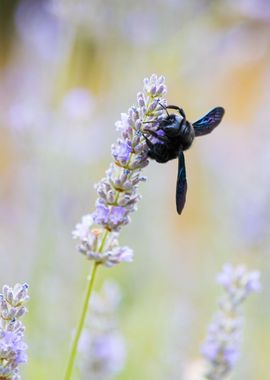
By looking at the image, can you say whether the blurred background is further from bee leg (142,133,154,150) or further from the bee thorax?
bee leg (142,133,154,150)

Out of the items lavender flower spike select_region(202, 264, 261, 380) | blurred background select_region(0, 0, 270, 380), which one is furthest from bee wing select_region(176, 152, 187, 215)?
blurred background select_region(0, 0, 270, 380)

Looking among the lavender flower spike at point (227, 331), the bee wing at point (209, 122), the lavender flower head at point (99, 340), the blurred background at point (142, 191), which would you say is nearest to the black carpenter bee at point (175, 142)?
the bee wing at point (209, 122)

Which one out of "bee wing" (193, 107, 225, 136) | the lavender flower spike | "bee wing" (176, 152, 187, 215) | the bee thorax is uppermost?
"bee wing" (193, 107, 225, 136)

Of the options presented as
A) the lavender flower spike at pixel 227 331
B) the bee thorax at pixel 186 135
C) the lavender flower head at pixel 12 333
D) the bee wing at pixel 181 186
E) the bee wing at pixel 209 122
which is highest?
the bee wing at pixel 209 122

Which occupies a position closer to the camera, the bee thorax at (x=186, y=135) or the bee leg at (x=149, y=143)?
the bee leg at (x=149, y=143)

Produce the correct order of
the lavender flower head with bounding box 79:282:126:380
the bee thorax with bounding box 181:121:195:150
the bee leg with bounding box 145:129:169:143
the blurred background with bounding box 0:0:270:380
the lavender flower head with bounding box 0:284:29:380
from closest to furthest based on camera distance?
the lavender flower head with bounding box 0:284:29:380, the bee leg with bounding box 145:129:169:143, the bee thorax with bounding box 181:121:195:150, the lavender flower head with bounding box 79:282:126:380, the blurred background with bounding box 0:0:270:380

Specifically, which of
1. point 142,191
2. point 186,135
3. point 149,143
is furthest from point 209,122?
point 142,191

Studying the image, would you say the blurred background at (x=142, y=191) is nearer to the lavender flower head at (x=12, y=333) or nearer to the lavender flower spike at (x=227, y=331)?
the lavender flower spike at (x=227, y=331)
